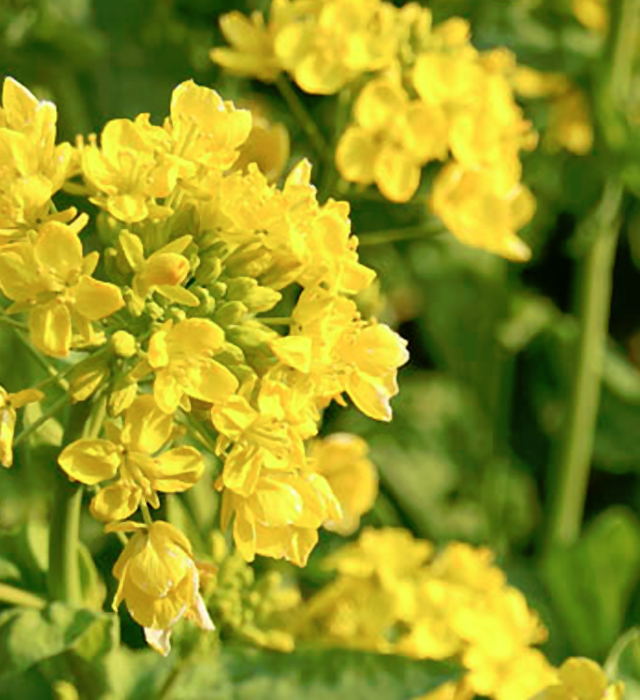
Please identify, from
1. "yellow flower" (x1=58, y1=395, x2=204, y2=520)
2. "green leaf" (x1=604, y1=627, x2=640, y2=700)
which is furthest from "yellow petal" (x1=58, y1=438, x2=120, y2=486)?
"green leaf" (x1=604, y1=627, x2=640, y2=700)

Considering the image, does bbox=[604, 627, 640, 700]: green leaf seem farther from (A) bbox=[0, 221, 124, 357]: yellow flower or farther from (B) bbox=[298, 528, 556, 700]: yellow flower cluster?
(A) bbox=[0, 221, 124, 357]: yellow flower

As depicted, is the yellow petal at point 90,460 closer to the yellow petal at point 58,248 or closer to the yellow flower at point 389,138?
the yellow petal at point 58,248

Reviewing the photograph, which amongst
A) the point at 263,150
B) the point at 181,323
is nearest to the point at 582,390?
the point at 263,150

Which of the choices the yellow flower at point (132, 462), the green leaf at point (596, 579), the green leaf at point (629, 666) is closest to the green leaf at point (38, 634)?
the yellow flower at point (132, 462)

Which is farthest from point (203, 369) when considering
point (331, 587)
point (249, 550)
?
point (331, 587)

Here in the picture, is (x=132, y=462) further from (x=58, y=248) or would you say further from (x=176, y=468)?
(x=58, y=248)

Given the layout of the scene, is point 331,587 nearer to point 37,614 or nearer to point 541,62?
point 37,614

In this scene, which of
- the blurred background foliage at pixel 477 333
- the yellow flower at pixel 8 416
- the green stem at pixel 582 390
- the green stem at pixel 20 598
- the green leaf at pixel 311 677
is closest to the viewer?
the yellow flower at pixel 8 416
